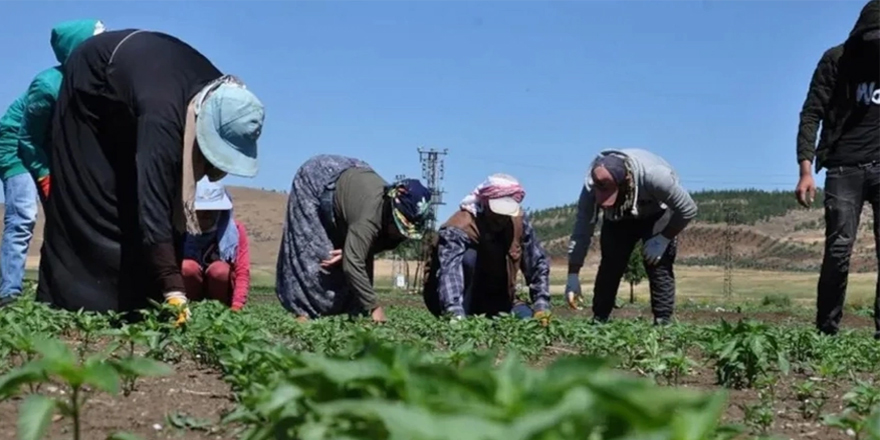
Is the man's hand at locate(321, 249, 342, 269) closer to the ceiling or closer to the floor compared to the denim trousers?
closer to the floor

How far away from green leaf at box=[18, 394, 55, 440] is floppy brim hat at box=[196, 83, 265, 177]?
2.89 m

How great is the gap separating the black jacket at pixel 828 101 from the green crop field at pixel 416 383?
3.37ft

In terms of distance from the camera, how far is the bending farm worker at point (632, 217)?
286 inches

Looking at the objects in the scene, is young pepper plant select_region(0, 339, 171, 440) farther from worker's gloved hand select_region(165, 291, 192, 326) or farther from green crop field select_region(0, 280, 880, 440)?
worker's gloved hand select_region(165, 291, 192, 326)

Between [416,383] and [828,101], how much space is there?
19.1 ft

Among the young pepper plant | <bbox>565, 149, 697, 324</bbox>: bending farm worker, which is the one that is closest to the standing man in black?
<bbox>565, 149, 697, 324</bbox>: bending farm worker

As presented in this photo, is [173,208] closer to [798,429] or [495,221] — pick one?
[798,429]

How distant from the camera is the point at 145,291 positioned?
17.3 ft

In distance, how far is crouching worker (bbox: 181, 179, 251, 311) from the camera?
7242 mm

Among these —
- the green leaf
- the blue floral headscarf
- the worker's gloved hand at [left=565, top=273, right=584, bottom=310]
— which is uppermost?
the blue floral headscarf

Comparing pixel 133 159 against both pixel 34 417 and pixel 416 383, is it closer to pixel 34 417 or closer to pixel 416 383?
pixel 34 417

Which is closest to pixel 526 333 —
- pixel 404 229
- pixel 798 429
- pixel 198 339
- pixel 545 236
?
pixel 404 229

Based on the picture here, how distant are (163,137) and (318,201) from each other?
102 inches

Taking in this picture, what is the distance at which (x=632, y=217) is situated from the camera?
7.55 meters
